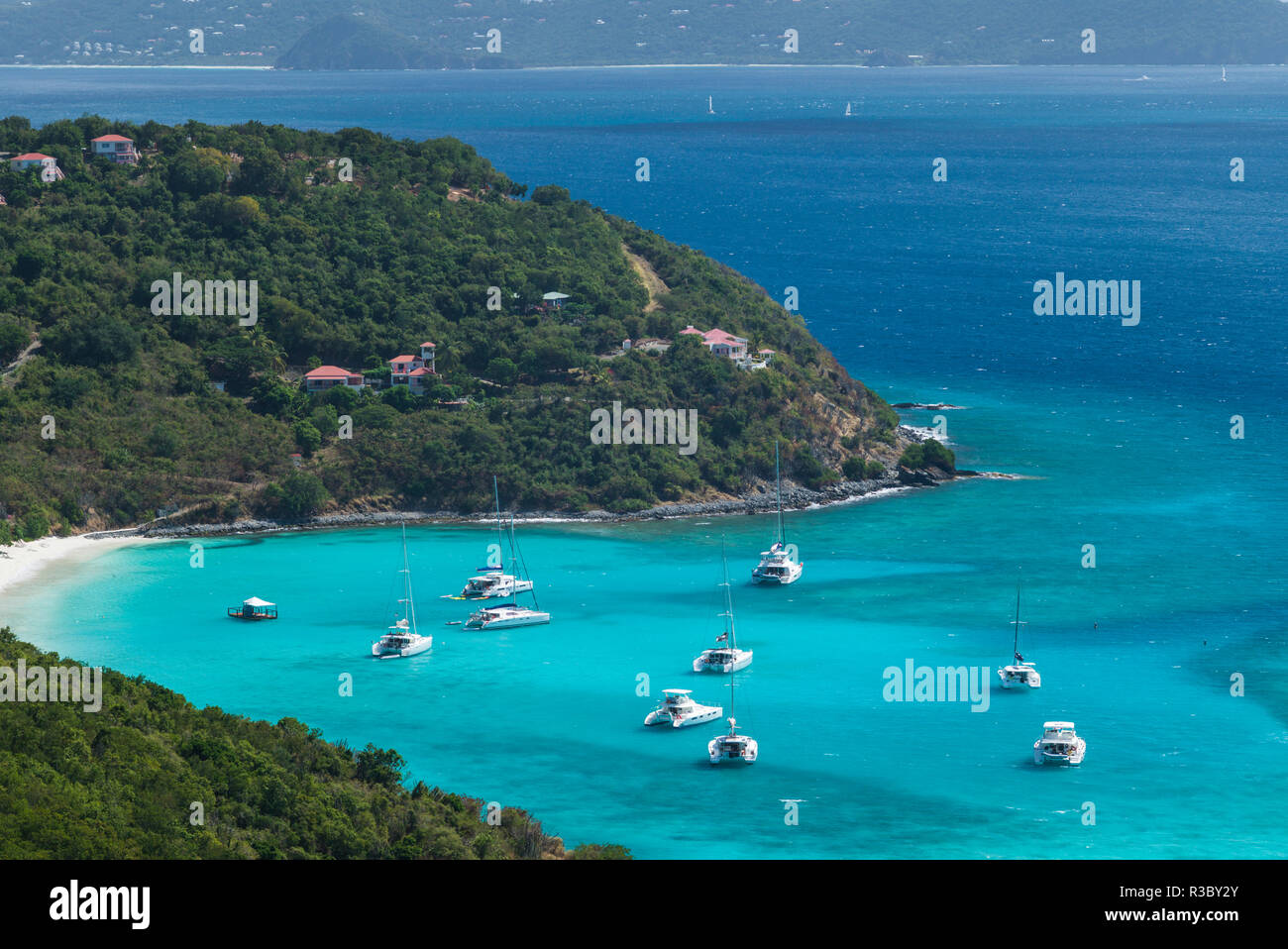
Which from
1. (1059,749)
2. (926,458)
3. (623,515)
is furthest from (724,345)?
(1059,749)

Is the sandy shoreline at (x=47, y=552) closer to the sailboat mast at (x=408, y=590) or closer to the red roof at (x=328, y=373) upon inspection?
the sailboat mast at (x=408, y=590)

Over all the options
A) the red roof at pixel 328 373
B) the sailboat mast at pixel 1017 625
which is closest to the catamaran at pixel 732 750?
the sailboat mast at pixel 1017 625

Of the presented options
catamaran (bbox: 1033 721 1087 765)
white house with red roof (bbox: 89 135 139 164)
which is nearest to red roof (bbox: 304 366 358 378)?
white house with red roof (bbox: 89 135 139 164)

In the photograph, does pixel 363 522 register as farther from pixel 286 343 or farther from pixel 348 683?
pixel 348 683

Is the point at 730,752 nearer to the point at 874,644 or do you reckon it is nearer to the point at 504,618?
the point at 874,644

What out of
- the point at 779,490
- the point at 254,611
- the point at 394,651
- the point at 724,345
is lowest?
the point at 394,651
